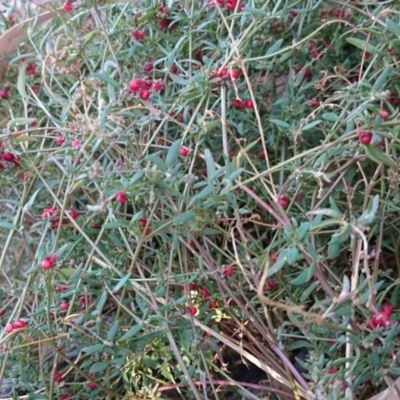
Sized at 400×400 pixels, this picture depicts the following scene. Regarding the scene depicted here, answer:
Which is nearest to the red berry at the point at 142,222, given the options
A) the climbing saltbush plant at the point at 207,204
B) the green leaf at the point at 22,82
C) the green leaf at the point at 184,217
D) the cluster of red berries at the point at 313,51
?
the climbing saltbush plant at the point at 207,204

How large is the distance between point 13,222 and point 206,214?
0.35 metres

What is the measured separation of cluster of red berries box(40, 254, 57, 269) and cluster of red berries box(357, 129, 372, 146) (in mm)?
463

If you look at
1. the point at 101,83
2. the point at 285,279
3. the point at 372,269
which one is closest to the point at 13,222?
the point at 101,83

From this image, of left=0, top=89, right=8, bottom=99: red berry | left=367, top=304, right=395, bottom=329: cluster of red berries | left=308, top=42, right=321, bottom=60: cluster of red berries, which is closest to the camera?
left=367, top=304, right=395, bottom=329: cluster of red berries

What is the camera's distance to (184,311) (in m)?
0.97

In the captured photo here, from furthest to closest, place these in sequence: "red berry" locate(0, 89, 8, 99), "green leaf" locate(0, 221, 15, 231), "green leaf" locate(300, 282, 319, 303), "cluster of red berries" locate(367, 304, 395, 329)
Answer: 1. "red berry" locate(0, 89, 8, 99)
2. "green leaf" locate(0, 221, 15, 231)
3. "green leaf" locate(300, 282, 319, 303)
4. "cluster of red berries" locate(367, 304, 395, 329)

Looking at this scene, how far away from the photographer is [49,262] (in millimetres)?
924

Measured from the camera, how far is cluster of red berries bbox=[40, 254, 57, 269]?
921mm

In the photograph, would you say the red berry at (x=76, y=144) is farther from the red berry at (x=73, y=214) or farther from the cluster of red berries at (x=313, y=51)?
the cluster of red berries at (x=313, y=51)

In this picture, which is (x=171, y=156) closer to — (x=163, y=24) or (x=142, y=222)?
(x=142, y=222)

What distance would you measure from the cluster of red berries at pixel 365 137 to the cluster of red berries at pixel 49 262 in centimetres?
46

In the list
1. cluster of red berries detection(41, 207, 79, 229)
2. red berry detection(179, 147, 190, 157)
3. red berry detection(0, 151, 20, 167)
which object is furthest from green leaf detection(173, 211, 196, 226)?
red berry detection(0, 151, 20, 167)

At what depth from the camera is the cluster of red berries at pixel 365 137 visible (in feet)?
2.64

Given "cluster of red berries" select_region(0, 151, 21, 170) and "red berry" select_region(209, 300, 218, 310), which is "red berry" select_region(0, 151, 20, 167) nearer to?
"cluster of red berries" select_region(0, 151, 21, 170)
